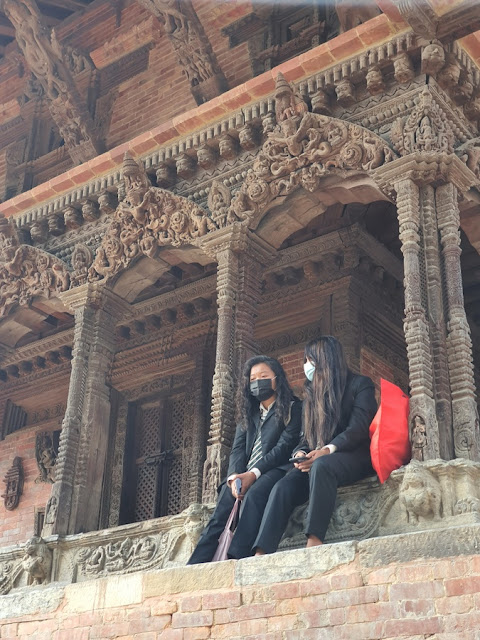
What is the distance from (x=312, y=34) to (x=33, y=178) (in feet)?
13.6

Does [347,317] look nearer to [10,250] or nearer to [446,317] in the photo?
[446,317]

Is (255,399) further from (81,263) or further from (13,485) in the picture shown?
(13,485)

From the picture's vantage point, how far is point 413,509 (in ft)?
18.5

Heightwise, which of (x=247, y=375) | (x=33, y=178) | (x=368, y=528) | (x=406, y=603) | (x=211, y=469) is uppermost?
(x=33, y=178)

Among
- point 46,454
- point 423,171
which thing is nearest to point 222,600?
point 423,171

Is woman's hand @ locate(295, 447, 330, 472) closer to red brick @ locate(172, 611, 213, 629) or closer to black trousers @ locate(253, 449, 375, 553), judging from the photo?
black trousers @ locate(253, 449, 375, 553)

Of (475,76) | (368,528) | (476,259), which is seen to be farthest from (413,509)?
(476,259)

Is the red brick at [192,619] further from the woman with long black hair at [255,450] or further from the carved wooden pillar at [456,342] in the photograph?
the carved wooden pillar at [456,342]

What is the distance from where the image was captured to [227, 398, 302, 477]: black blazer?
20.8ft

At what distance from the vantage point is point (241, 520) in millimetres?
5945

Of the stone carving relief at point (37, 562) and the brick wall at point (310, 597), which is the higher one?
the stone carving relief at point (37, 562)

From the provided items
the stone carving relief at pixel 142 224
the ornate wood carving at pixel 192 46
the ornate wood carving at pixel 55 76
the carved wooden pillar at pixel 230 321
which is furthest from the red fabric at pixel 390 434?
the ornate wood carving at pixel 55 76

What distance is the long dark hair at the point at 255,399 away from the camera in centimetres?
666

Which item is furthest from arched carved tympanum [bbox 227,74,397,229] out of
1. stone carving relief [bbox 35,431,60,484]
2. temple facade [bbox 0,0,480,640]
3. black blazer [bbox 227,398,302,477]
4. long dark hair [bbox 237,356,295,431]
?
stone carving relief [bbox 35,431,60,484]
